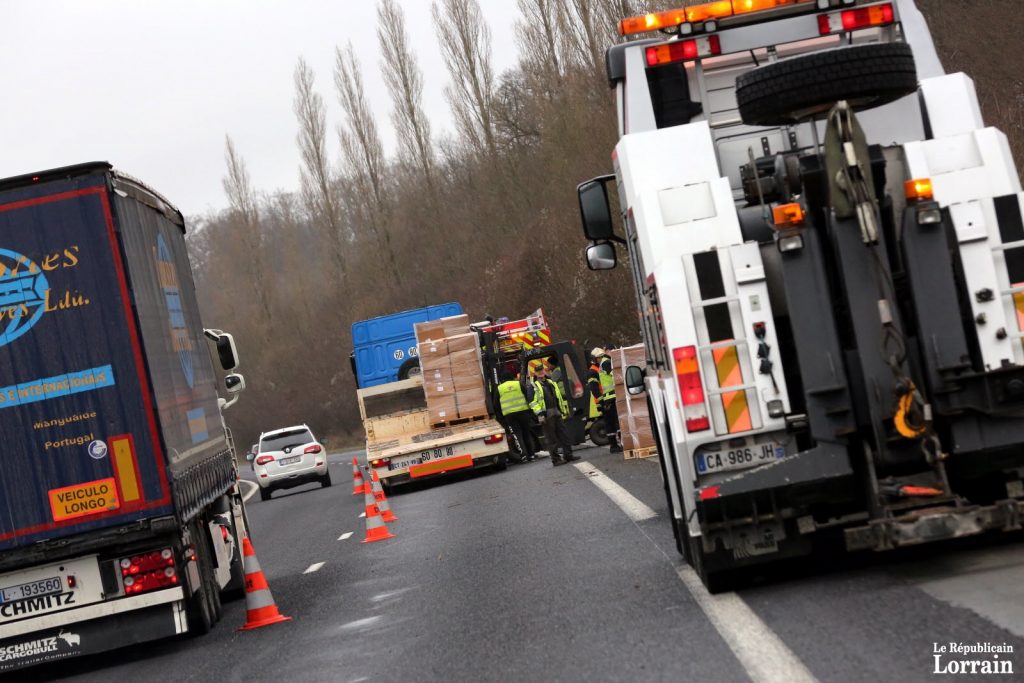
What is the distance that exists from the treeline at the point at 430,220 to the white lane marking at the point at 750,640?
30.7 meters

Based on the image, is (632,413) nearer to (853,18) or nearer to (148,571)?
(148,571)

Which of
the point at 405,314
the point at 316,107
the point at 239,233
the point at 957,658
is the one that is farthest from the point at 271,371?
the point at 957,658

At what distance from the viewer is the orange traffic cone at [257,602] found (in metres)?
11.1

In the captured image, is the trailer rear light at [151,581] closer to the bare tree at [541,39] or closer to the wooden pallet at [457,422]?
the wooden pallet at [457,422]

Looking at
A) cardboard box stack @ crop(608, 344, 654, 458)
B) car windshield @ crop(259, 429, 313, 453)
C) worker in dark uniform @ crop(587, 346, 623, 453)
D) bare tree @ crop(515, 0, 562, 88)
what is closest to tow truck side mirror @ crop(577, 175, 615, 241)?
cardboard box stack @ crop(608, 344, 654, 458)

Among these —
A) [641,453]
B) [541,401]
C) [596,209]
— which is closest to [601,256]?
[596,209]

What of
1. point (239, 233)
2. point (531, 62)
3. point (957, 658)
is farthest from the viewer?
point (239, 233)

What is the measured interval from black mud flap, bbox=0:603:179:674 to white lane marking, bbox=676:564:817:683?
158 inches

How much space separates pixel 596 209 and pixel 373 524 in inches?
305

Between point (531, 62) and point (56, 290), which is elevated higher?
point (531, 62)

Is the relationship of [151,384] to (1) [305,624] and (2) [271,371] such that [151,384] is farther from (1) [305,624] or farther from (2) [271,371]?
(2) [271,371]

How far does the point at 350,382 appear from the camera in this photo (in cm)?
7006

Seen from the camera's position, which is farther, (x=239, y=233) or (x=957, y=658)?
(x=239, y=233)

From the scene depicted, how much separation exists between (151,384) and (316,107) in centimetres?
5988
